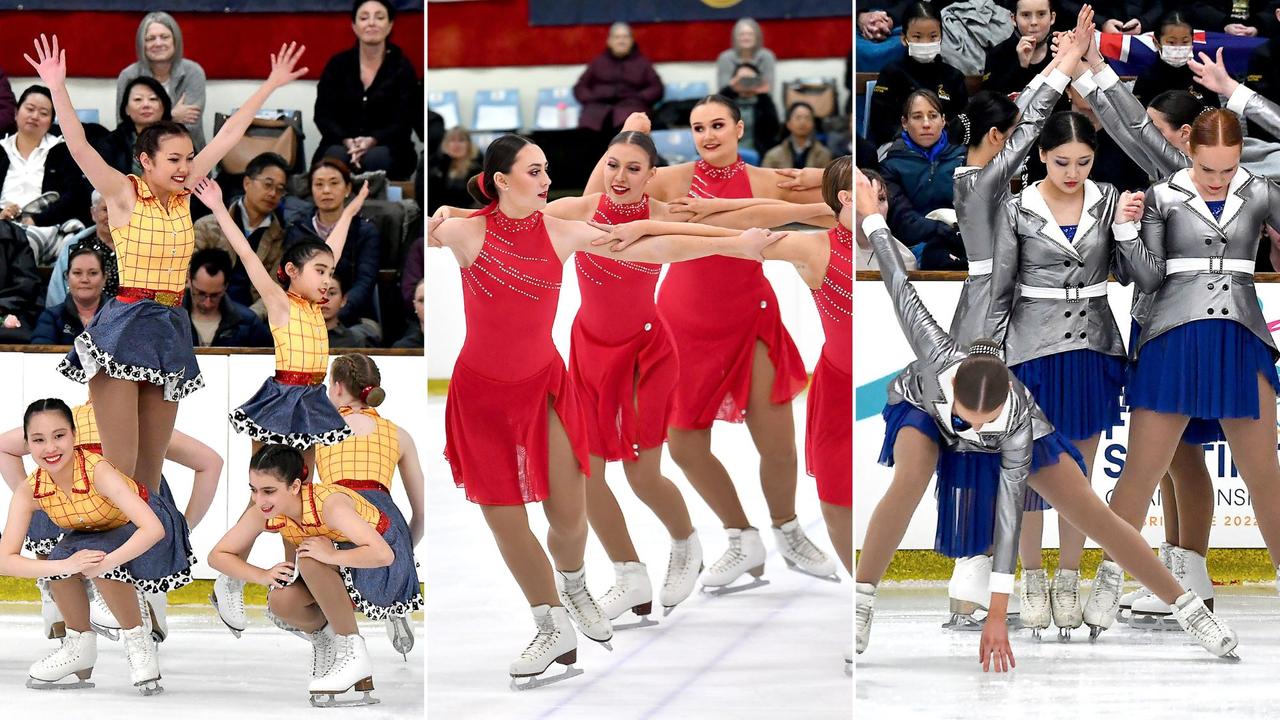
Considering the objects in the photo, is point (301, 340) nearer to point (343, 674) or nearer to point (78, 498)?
point (78, 498)

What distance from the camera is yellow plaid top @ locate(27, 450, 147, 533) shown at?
4.34m

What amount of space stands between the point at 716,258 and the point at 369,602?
1.77m

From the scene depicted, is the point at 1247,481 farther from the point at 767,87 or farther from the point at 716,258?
the point at 767,87

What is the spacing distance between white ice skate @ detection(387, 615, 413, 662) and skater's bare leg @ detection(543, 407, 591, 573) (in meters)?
0.52

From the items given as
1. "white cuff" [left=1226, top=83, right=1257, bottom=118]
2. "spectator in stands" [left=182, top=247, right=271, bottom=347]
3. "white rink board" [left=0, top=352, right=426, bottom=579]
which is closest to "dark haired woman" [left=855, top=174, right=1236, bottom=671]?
"white cuff" [left=1226, top=83, right=1257, bottom=118]

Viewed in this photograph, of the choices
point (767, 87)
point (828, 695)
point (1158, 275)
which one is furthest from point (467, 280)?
point (767, 87)

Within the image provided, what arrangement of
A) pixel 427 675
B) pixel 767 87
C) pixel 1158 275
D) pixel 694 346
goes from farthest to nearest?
pixel 767 87
pixel 694 346
pixel 1158 275
pixel 427 675

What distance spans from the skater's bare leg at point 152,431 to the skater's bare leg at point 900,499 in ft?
7.30

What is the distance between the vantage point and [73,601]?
4.46 metres

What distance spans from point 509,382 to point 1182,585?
240cm

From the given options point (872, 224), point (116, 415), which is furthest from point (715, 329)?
point (116, 415)

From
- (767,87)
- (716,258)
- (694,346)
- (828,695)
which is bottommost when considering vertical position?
(828,695)

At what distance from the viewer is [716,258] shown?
17.0ft

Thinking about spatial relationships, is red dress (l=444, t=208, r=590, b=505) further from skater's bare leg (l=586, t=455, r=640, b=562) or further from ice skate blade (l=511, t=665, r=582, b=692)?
ice skate blade (l=511, t=665, r=582, b=692)
